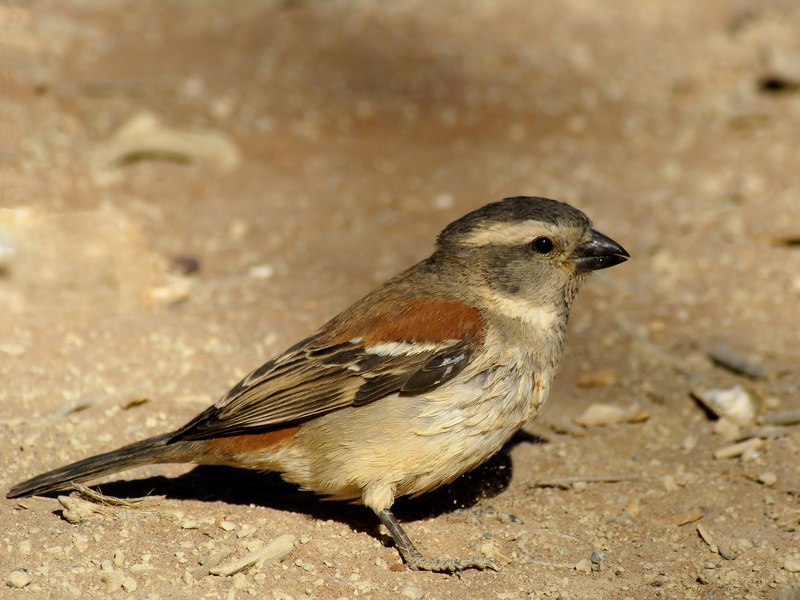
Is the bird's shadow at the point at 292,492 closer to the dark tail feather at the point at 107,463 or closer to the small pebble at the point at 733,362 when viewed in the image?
the dark tail feather at the point at 107,463

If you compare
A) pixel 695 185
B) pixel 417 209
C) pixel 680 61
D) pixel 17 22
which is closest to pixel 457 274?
pixel 417 209

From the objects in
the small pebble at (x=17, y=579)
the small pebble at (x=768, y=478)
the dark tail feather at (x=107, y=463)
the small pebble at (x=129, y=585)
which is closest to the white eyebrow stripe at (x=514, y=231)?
the small pebble at (x=768, y=478)

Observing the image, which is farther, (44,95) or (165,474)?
(44,95)

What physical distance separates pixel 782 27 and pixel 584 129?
10.2 ft

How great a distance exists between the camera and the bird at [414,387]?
396cm

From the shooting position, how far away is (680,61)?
9.57 metres

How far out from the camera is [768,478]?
4.41 m

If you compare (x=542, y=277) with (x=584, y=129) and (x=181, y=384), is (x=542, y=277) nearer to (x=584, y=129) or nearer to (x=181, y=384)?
(x=181, y=384)

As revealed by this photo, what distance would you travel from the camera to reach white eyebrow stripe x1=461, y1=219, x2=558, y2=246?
4330mm

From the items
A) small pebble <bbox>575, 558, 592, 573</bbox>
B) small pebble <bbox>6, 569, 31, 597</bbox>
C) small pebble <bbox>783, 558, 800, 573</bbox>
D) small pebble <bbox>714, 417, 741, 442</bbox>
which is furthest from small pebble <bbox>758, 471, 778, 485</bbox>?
small pebble <bbox>6, 569, 31, 597</bbox>

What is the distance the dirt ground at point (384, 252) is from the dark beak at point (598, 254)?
1.16 meters

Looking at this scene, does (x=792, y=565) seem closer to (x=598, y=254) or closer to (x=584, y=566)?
(x=584, y=566)

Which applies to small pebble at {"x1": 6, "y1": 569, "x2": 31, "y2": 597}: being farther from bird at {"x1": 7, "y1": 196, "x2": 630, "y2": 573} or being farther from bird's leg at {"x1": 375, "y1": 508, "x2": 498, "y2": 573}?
bird's leg at {"x1": 375, "y1": 508, "x2": 498, "y2": 573}

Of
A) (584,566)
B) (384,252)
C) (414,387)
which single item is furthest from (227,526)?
(384,252)
